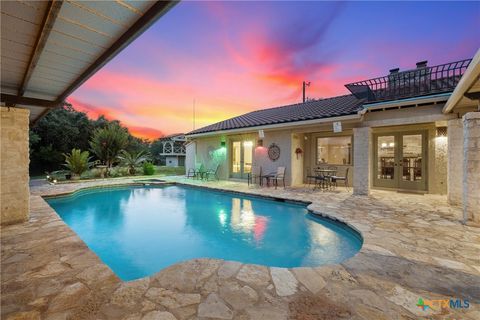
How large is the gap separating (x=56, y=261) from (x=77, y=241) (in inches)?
28.1

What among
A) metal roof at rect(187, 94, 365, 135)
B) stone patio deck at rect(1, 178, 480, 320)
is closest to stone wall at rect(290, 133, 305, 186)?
metal roof at rect(187, 94, 365, 135)

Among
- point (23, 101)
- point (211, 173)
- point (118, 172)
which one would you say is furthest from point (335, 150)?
point (118, 172)

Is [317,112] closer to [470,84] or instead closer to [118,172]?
[470,84]

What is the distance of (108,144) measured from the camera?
49.8 feet

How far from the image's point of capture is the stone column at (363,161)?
7.71 meters

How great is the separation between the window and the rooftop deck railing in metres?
2.43

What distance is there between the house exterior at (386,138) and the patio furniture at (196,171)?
5.16 ft

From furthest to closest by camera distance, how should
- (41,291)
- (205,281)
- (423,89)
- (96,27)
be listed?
(423,89) → (96,27) → (205,281) → (41,291)

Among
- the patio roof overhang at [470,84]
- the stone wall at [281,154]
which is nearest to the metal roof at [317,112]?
the stone wall at [281,154]

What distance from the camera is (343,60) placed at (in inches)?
448

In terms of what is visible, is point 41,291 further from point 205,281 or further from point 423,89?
point 423,89

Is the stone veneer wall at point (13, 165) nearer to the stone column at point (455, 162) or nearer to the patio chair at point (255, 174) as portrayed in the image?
the patio chair at point (255, 174)

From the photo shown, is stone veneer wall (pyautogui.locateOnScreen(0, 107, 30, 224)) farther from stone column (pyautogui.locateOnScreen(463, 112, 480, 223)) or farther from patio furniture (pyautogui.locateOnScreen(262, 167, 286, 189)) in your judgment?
stone column (pyautogui.locateOnScreen(463, 112, 480, 223))

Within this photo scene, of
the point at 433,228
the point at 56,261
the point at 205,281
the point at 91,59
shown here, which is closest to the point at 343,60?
the point at 433,228
